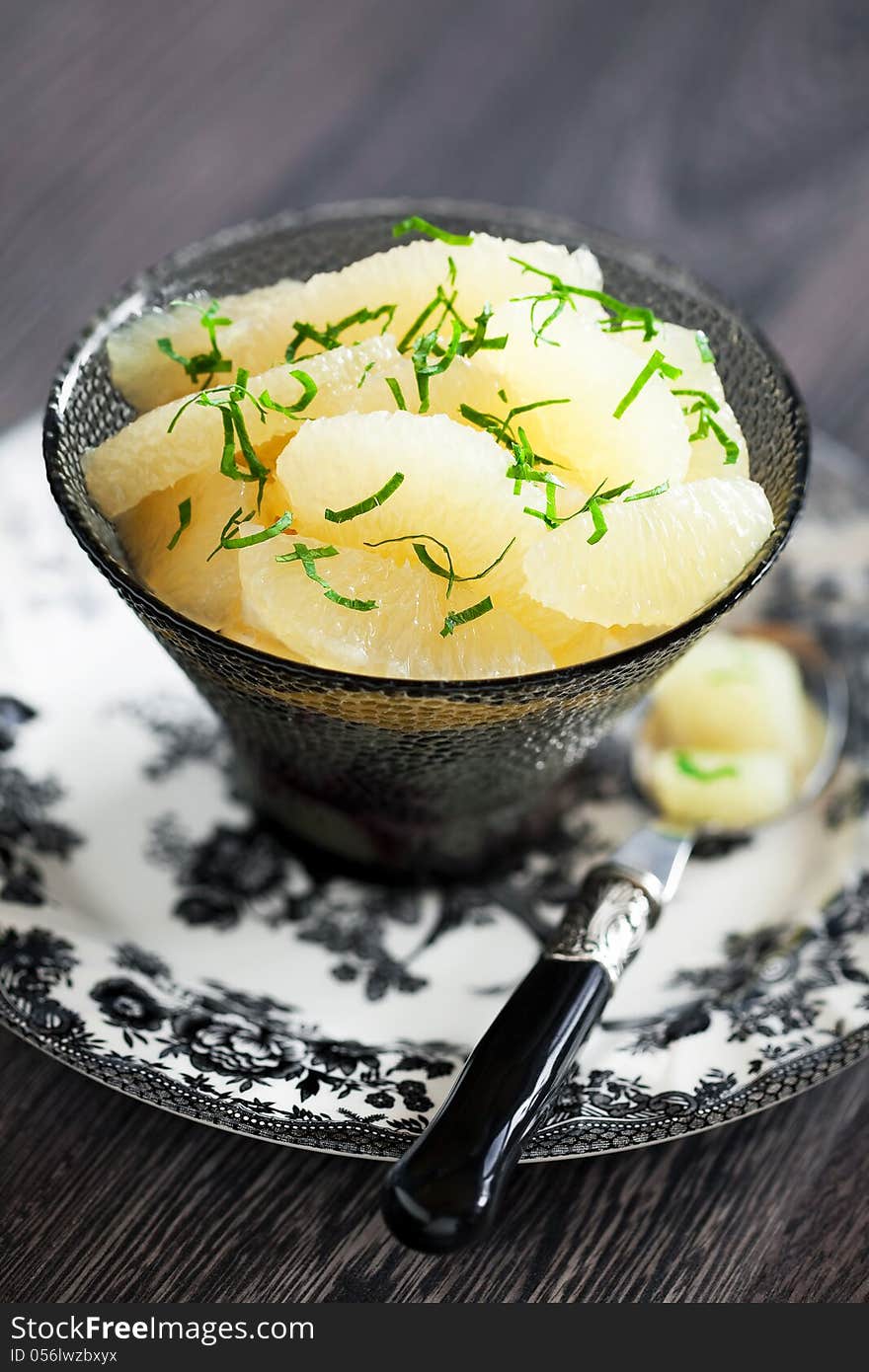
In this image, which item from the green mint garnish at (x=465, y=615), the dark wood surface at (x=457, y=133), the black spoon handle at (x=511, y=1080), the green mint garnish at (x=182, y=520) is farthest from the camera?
the dark wood surface at (x=457, y=133)

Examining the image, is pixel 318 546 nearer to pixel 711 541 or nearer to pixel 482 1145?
pixel 711 541

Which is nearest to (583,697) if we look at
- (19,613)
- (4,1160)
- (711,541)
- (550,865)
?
(711,541)

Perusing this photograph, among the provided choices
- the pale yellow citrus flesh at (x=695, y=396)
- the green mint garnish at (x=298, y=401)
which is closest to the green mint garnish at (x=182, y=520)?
the green mint garnish at (x=298, y=401)

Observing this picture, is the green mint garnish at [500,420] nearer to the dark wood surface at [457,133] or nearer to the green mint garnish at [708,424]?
the green mint garnish at [708,424]

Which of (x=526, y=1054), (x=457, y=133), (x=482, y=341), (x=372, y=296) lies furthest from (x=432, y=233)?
(x=457, y=133)

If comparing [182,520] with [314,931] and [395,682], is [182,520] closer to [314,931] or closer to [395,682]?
[395,682]

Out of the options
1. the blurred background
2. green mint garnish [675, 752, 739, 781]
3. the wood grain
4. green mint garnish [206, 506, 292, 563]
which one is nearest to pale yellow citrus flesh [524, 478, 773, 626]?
green mint garnish [206, 506, 292, 563]

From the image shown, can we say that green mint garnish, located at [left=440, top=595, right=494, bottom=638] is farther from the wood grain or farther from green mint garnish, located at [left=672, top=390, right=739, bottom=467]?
the wood grain
